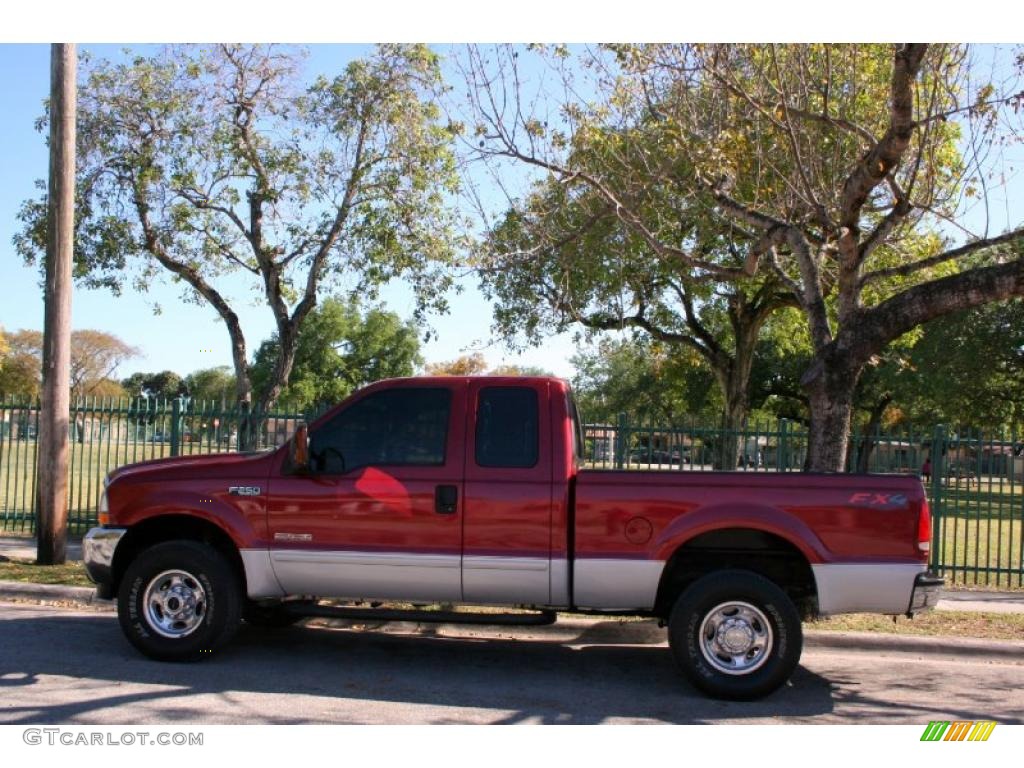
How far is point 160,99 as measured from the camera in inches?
584

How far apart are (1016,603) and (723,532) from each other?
5907 millimetres

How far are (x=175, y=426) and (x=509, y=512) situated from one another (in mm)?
7660

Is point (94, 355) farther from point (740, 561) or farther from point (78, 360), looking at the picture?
point (740, 561)

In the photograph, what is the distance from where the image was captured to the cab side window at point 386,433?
22.5 ft

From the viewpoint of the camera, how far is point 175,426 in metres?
12.9

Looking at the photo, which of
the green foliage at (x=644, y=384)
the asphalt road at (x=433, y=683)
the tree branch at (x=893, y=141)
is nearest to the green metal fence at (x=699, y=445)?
the tree branch at (x=893, y=141)

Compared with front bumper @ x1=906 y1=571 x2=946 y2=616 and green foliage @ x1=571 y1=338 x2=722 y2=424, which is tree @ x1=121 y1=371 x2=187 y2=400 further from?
front bumper @ x1=906 y1=571 x2=946 y2=616

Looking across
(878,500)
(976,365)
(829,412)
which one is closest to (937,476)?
(829,412)

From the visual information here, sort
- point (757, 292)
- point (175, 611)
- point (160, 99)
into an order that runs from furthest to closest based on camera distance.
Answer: point (757, 292)
point (160, 99)
point (175, 611)

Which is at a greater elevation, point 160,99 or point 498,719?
point 160,99

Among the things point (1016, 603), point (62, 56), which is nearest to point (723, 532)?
point (1016, 603)

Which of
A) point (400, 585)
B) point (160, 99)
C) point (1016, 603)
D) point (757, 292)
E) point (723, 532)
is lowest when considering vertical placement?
point (1016, 603)

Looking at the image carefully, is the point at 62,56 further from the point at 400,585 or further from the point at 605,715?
the point at 605,715
